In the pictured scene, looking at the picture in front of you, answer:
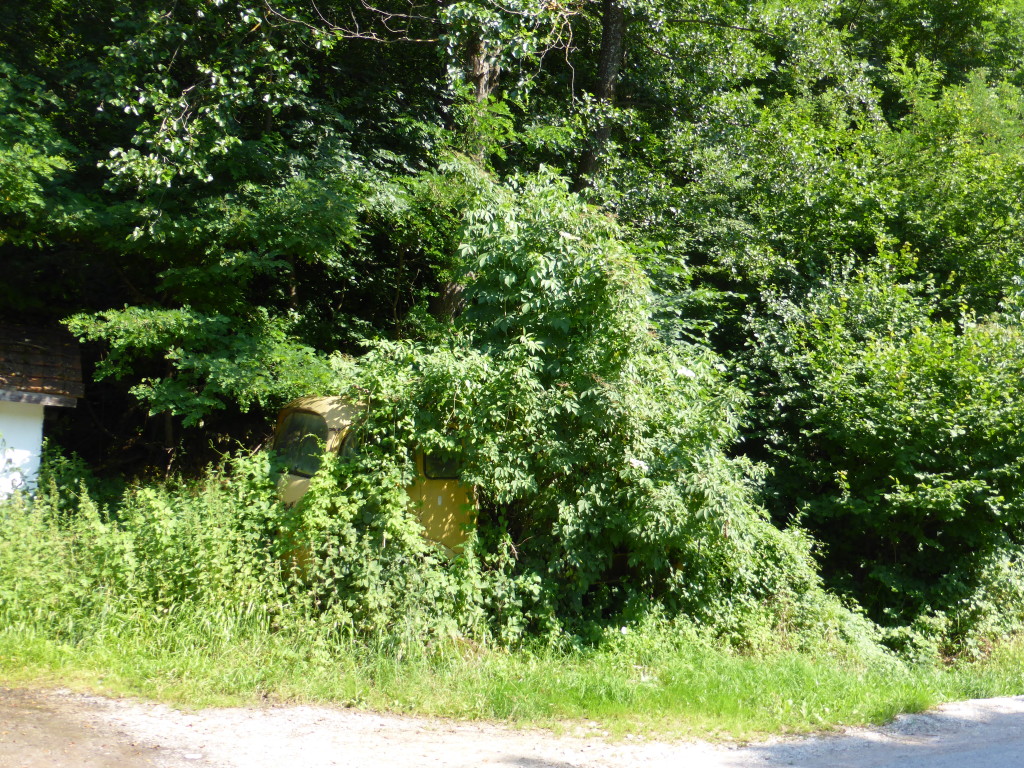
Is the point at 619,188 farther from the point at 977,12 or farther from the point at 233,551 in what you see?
the point at 977,12

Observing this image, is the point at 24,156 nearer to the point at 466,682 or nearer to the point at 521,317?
the point at 521,317

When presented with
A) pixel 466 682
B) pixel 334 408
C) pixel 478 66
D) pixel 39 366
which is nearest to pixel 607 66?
pixel 478 66

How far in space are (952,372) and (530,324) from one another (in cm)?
648

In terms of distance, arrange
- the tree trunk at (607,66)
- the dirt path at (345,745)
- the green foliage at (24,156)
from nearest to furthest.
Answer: the dirt path at (345,745) < the green foliage at (24,156) < the tree trunk at (607,66)

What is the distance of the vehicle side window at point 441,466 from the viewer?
8117 millimetres

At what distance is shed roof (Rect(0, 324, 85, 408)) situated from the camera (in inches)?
381

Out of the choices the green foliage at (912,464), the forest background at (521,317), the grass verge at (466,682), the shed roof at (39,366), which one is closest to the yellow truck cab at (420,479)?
the forest background at (521,317)

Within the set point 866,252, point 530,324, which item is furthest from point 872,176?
point 530,324

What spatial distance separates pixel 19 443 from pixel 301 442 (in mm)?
3867

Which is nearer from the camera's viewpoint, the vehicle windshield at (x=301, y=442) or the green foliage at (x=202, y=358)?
the vehicle windshield at (x=301, y=442)

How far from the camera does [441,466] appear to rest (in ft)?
27.2

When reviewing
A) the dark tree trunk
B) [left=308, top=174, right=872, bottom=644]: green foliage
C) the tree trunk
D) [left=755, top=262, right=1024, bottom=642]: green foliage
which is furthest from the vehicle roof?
the tree trunk

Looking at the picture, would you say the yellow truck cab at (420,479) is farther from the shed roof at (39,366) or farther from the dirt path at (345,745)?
the shed roof at (39,366)

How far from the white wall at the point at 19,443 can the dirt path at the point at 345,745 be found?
14.2 ft
